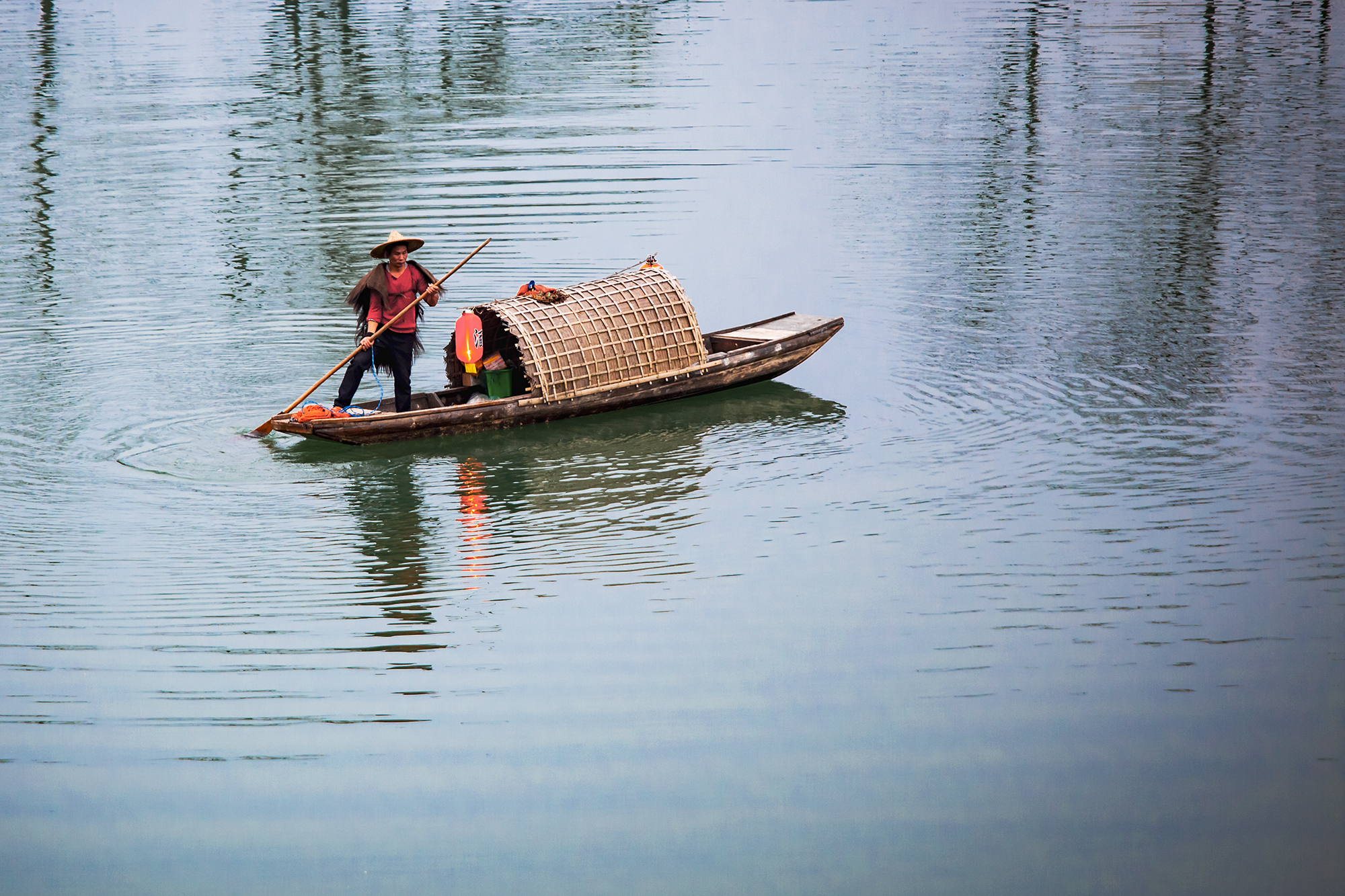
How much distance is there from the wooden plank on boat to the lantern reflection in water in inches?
130

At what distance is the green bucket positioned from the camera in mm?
11703

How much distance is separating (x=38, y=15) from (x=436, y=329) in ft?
108

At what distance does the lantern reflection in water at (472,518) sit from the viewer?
9086 mm

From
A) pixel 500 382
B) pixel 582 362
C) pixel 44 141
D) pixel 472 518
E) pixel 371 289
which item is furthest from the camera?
pixel 44 141

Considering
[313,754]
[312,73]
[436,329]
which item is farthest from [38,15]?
[313,754]

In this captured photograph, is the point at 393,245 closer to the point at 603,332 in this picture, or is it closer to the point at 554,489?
the point at 603,332

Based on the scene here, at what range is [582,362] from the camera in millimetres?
11461

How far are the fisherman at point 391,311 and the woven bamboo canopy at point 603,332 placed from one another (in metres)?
0.76

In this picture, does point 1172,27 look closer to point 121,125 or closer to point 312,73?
point 312,73

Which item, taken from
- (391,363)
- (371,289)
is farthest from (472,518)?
(371,289)

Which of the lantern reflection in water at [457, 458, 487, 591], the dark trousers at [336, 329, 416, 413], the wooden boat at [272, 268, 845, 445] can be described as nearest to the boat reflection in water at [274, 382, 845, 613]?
the lantern reflection in water at [457, 458, 487, 591]

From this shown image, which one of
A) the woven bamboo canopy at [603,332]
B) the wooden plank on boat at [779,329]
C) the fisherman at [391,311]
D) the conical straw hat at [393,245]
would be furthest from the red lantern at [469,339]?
the wooden plank on boat at [779,329]

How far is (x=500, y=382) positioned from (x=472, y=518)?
2082mm

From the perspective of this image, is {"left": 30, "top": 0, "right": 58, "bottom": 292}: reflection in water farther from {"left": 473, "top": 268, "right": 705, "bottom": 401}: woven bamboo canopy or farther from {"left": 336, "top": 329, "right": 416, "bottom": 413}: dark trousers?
{"left": 473, "top": 268, "right": 705, "bottom": 401}: woven bamboo canopy
